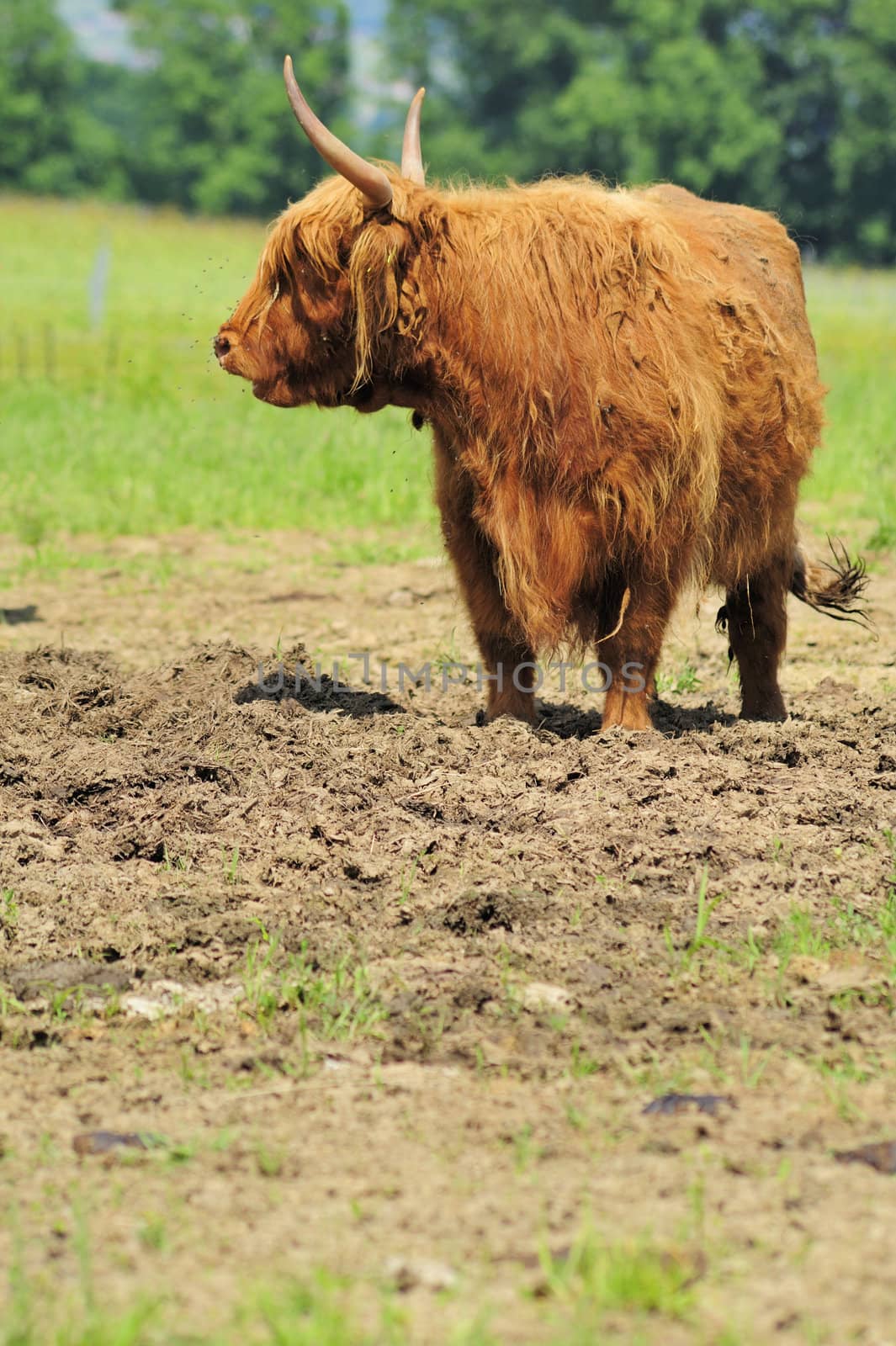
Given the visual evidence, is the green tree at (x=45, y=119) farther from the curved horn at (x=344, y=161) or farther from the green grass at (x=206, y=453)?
the curved horn at (x=344, y=161)

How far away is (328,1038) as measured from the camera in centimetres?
324

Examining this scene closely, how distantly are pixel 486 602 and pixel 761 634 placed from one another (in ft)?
4.19

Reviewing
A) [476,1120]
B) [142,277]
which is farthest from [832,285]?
[476,1120]

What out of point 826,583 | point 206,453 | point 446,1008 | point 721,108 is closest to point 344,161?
point 446,1008

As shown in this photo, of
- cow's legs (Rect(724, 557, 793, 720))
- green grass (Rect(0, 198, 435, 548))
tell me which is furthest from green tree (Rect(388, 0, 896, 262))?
cow's legs (Rect(724, 557, 793, 720))

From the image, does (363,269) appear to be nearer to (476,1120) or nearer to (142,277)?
(476,1120)

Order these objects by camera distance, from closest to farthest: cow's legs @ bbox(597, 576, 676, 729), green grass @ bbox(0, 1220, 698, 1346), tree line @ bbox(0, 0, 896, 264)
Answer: green grass @ bbox(0, 1220, 698, 1346) → cow's legs @ bbox(597, 576, 676, 729) → tree line @ bbox(0, 0, 896, 264)

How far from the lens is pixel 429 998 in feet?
11.1

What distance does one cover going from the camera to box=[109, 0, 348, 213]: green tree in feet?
235

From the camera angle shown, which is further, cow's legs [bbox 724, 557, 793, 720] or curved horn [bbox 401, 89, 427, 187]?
cow's legs [bbox 724, 557, 793, 720]

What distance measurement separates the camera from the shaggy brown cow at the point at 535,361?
4812 millimetres

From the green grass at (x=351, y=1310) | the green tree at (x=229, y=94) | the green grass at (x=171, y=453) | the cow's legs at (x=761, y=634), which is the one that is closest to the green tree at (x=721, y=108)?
the green tree at (x=229, y=94)

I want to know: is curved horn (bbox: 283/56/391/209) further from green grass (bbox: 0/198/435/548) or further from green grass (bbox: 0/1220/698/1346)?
green grass (bbox: 0/1220/698/1346)

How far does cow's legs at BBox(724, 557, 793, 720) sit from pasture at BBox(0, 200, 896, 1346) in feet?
0.47
